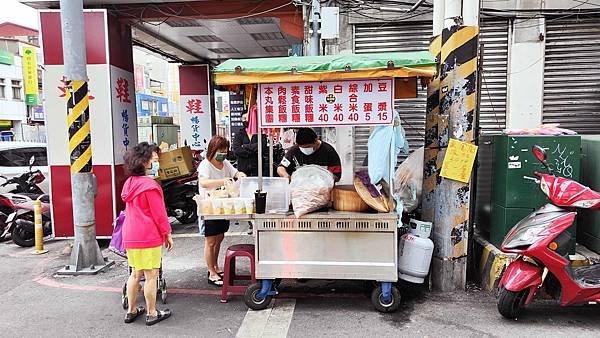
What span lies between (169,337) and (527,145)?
12.8 ft

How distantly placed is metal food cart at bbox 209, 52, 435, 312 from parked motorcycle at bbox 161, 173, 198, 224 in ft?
14.7

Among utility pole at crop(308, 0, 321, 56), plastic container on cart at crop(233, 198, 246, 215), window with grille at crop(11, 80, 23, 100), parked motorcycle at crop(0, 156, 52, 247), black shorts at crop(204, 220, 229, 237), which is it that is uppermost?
window with grille at crop(11, 80, 23, 100)

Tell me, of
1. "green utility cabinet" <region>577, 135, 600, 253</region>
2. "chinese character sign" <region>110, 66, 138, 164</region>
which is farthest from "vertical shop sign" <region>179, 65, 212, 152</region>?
"green utility cabinet" <region>577, 135, 600, 253</region>

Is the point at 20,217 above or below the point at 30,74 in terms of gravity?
below

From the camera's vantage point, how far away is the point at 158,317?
168 inches

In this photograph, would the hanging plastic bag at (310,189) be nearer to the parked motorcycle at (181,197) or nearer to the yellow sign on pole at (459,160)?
the yellow sign on pole at (459,160)

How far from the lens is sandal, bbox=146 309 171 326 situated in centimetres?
420

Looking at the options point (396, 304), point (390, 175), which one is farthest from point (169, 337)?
point (390, 175)

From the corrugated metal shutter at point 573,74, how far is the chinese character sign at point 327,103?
4.70m

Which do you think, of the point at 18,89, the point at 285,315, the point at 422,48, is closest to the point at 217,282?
the point at 285,315

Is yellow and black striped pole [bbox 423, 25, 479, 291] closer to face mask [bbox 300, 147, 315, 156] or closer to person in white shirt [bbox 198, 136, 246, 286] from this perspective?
face mask [bbox 300, 147, 315, 156]

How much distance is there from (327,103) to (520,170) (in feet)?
6.97

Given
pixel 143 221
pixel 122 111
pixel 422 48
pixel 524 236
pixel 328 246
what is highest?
pixel 422 48

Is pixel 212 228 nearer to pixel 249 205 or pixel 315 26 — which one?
pixel 249 205
